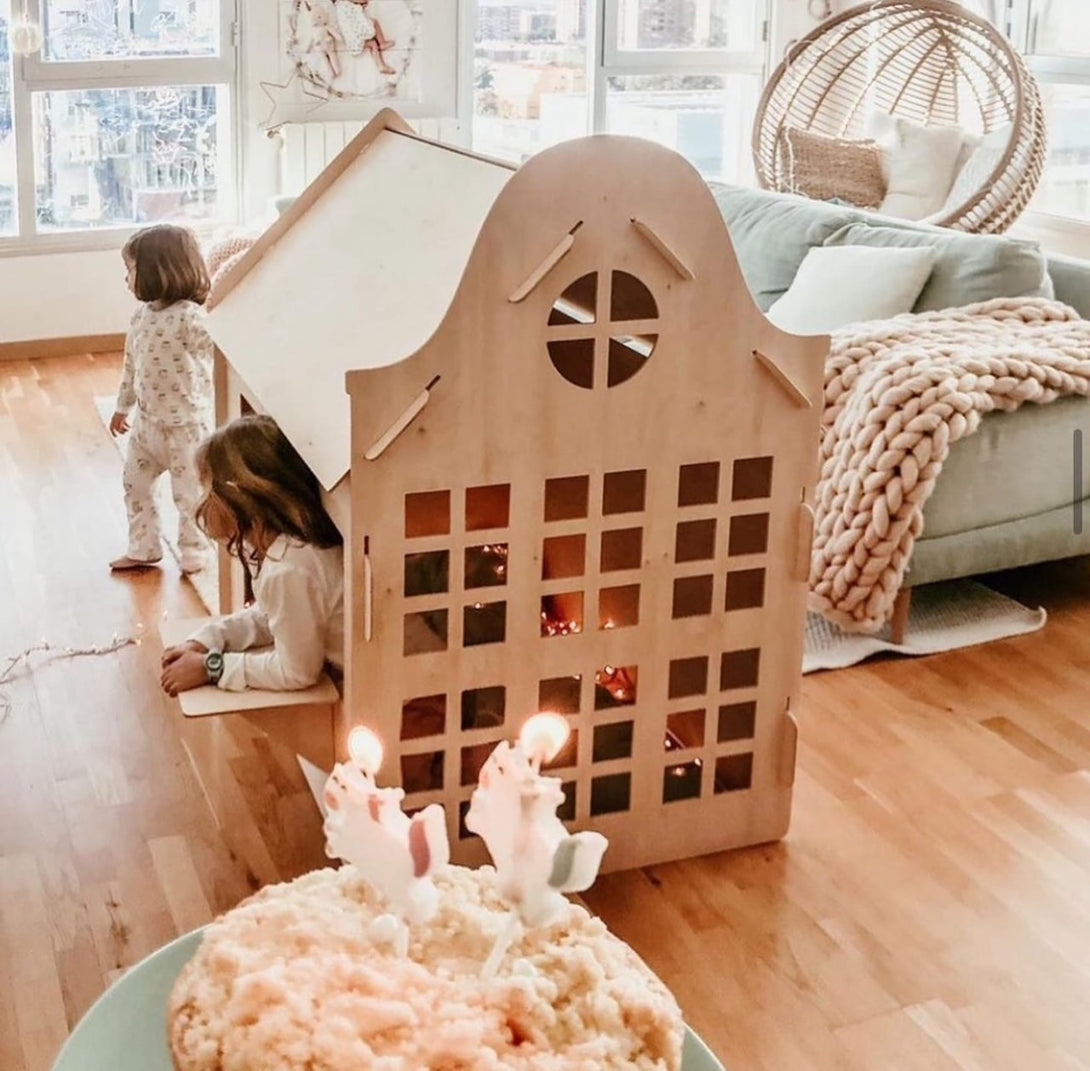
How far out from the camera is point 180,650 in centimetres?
213

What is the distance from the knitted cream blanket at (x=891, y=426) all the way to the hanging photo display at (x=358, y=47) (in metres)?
3.06

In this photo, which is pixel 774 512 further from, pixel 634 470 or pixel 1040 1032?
pixel 1040 1032

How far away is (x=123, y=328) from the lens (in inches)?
220

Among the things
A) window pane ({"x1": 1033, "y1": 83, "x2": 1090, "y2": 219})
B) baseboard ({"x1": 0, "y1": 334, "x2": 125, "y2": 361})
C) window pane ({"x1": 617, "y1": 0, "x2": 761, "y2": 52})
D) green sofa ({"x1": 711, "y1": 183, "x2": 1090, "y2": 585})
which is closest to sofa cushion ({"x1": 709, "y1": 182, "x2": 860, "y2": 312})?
green sofa ({"x1": 711, "y1": 183, "x2": 1090, "y2": 585})

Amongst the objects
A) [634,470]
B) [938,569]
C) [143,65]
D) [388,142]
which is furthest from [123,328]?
[634,470]

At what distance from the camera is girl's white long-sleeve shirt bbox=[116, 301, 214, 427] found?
134 inches

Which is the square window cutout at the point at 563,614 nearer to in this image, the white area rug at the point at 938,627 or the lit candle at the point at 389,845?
the white area rug at the point at 938,627

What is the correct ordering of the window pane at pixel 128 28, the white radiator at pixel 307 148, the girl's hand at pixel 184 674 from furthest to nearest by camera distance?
the white radiator at pixel 307 148, the window pane at pixel 128 28, the girl's hand at pixel 184 674

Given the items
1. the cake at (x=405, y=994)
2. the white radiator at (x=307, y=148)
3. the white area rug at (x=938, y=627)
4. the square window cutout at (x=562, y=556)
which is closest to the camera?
the cake at (x=405, y=994)

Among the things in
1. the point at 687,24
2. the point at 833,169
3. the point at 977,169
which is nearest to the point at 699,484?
the point at 977,169

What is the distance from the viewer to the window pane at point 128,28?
17.3 feet

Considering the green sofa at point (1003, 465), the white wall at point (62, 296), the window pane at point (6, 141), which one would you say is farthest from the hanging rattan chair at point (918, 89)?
the window pane at point (6, 141)

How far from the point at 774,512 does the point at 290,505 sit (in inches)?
26.7

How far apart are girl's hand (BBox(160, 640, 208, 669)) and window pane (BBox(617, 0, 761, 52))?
4.61 meters
